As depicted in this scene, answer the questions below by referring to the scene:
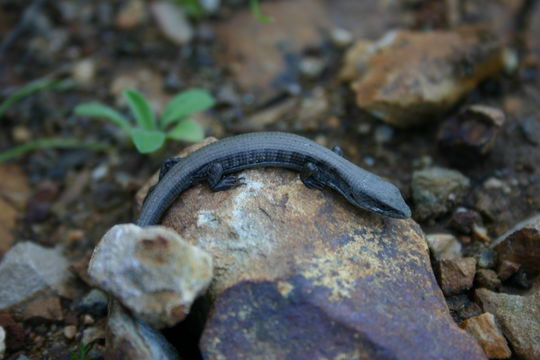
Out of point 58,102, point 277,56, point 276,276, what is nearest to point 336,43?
point 277,56

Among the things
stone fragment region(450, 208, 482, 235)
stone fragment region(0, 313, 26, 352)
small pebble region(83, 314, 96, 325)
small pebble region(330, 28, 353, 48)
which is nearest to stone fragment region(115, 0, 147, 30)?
small pebble region(330, 28, 353, 48)

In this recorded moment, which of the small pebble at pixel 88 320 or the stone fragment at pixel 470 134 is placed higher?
the stone fragment at pixel 470 134

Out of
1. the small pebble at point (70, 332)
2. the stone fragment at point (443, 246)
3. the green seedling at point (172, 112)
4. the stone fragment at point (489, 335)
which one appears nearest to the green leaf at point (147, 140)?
the green seedling at point (172, 112)

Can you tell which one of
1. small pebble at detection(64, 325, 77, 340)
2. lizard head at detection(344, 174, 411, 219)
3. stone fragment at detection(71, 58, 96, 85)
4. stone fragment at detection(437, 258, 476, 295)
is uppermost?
lizard head at detection(344, 174, 411, 219)

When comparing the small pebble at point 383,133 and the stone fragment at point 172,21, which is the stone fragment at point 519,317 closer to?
the small pebble at point 383,133

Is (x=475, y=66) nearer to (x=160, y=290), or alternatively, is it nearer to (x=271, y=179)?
(x=271, y=179)

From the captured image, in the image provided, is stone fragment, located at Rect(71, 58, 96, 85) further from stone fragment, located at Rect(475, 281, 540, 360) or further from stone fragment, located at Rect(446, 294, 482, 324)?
stone fragment, located at Rect(475, 281, 540, 360)
